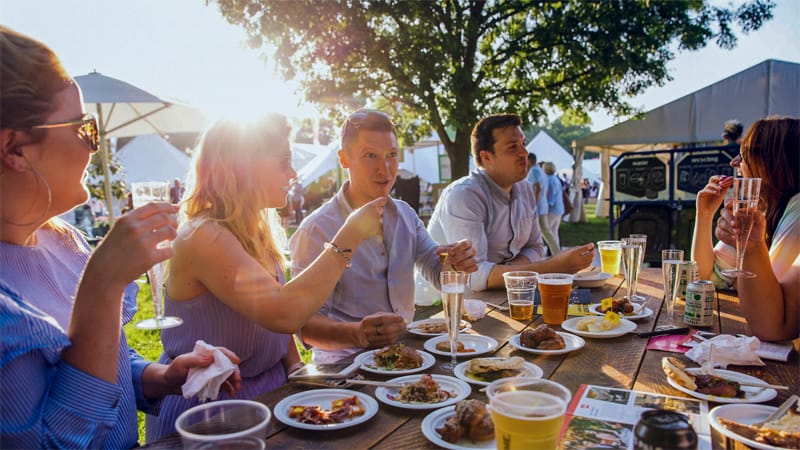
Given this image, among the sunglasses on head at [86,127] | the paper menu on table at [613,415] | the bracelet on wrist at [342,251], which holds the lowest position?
the paper menu on table at [613,415]

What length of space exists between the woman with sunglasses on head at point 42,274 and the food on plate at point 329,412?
469 mm

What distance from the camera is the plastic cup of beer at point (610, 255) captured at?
3.45m

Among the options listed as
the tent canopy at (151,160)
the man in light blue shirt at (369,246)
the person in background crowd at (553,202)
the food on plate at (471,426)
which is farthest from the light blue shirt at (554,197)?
the tent canopy at (151,160)

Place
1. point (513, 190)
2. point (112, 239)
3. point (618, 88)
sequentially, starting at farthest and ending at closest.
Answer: point (618, 88)
point (513, 190)
point (112, 239)

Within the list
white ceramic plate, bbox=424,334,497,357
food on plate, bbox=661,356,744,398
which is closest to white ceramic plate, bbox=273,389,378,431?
white ceramic plate, bbox=424,334,497,357

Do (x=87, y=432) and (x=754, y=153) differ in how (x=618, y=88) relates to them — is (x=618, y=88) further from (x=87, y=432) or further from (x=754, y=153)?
(x=87, y=432)

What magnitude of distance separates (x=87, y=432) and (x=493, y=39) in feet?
40.1

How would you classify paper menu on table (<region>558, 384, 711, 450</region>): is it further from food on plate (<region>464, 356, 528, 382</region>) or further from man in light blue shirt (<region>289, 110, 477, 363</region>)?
man in light blue shirt (<region>289, 110, 477, 363</region>)

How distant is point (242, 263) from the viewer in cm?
193

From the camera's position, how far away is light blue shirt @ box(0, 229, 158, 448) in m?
1.18

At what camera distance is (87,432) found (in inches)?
51.9

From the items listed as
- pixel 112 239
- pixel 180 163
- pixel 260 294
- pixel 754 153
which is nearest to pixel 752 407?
pixel 260 294

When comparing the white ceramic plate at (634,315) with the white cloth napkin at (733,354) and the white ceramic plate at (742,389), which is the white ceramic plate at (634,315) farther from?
the white ceramic plate at (742,389)

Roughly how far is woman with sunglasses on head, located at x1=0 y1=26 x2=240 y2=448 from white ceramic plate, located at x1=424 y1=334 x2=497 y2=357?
1.11 metres
